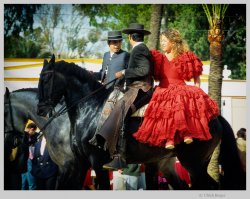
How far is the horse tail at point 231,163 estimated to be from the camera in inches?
361

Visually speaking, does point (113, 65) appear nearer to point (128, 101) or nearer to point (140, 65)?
point (140, 65)

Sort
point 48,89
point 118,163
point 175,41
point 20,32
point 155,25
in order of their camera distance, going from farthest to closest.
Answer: point 20,32 → point 155,25 → point 48,89 → point 175,41 → point 118,163

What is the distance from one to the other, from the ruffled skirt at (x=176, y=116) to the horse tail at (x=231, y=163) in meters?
0.55

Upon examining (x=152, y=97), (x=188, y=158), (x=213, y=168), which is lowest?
(x=213, y=168)

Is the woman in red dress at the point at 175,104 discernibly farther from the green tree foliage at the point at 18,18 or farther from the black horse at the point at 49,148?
the green tree foliage at the point at 18,18

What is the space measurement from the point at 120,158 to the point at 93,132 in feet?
1.96

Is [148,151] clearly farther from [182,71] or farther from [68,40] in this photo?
[68,40]

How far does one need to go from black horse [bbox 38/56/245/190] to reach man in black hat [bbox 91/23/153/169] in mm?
169

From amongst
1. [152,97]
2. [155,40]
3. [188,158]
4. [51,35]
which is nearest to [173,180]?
[188,158]

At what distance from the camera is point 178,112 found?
848 cm

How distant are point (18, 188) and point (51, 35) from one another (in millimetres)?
23169

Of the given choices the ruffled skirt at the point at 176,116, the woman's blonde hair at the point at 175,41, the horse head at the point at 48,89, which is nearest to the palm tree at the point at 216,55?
the woman's blonde hair at the point at 175,41

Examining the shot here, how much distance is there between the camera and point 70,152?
30.5 feet

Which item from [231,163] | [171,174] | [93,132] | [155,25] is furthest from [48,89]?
[155,25]
